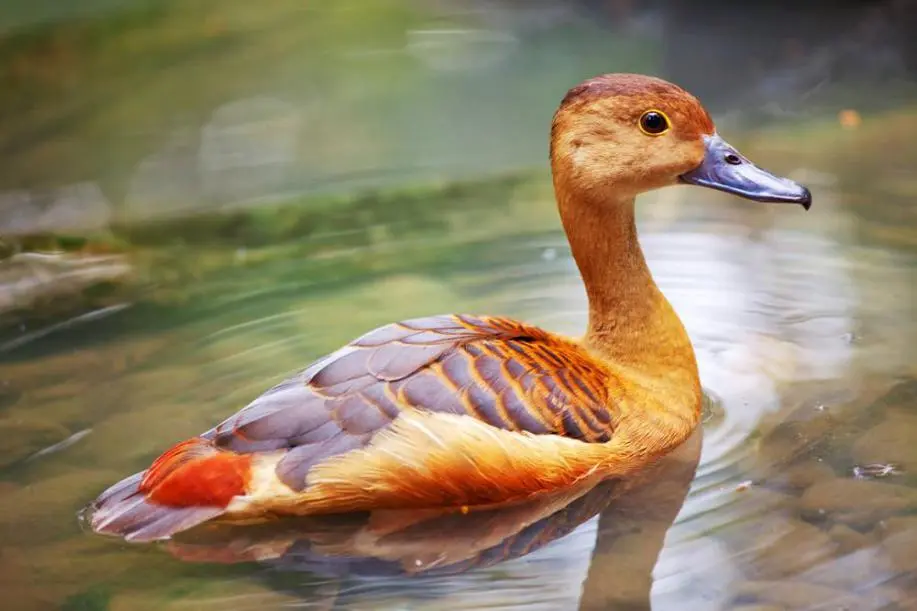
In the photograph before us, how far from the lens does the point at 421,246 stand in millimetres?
6262

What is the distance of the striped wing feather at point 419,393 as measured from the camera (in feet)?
12.5

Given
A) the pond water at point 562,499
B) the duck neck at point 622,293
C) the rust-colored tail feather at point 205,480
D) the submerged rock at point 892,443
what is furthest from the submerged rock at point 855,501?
the rust-colored tail feather at point 205,480

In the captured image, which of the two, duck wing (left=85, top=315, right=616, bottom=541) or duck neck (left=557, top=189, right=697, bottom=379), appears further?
duck neck (left=557, top=189, right=697, bottom=379)

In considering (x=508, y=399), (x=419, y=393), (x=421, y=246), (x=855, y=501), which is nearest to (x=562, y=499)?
(x=508, y=399)

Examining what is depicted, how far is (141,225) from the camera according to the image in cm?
700

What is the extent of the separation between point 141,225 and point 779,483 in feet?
→ 14.0

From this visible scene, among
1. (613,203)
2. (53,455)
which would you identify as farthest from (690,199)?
(53,455)

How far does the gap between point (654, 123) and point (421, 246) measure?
2276 mm

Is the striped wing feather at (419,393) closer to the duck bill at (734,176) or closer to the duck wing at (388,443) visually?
the duck wing at (388,443)

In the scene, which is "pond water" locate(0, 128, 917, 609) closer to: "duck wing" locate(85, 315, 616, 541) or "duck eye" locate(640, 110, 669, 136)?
"duck wing" locate(85, 315, 616, 541)

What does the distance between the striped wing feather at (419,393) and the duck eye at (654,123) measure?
82cm

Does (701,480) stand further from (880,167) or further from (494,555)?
(880,167)

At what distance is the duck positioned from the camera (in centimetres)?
380

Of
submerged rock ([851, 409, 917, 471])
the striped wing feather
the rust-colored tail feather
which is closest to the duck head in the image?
the striped wing feather
